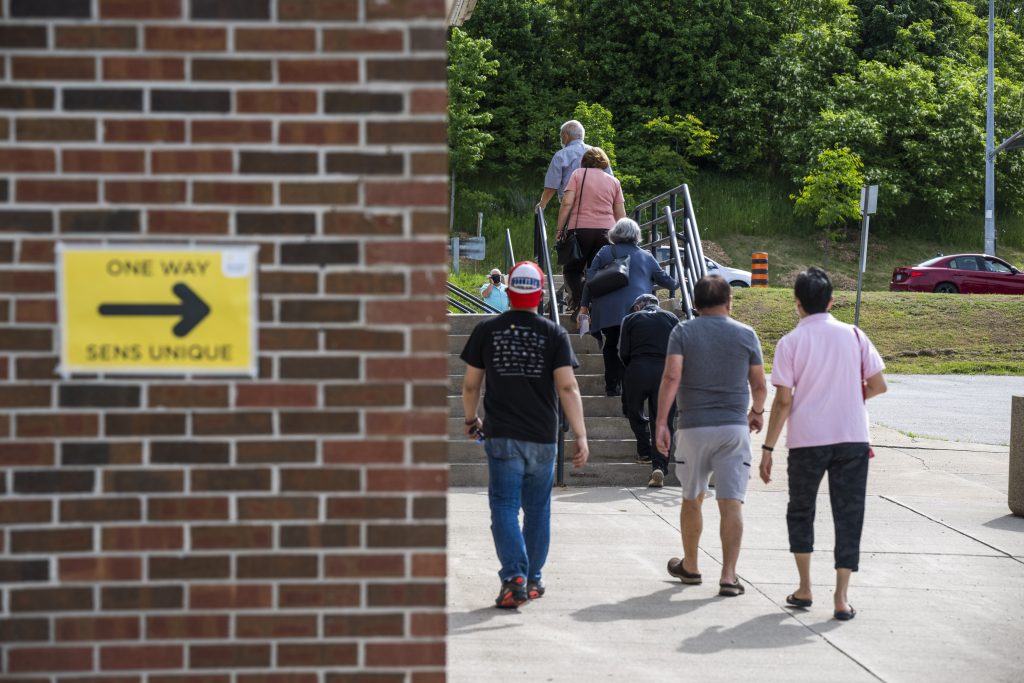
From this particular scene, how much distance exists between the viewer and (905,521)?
349 inches

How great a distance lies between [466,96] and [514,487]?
109 feet

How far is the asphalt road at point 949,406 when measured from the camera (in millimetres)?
14148

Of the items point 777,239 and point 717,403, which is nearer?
point 717,403

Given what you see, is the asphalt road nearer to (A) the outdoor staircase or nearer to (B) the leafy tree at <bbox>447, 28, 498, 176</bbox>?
(A) the outdoor staircase

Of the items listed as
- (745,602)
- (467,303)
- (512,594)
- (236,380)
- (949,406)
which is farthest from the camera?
(467,303)

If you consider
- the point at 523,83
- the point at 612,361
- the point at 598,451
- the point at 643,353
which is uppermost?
the point at 523,83

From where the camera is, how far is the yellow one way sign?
2.95 m

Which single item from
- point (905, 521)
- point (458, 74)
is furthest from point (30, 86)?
point (458, 74)

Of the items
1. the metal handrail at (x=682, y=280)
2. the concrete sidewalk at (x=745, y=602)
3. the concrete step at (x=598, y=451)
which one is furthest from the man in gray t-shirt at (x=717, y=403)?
the metal handrail at (x=682, y=280)

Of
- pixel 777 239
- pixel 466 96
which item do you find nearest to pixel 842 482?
pixel 466 96

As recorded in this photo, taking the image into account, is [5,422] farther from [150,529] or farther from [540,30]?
[540,30]

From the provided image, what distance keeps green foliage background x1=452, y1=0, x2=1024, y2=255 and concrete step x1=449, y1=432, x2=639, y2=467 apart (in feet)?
96.8

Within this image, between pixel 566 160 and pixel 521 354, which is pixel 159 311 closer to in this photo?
pixel 521 354

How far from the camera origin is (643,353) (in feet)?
31.6
